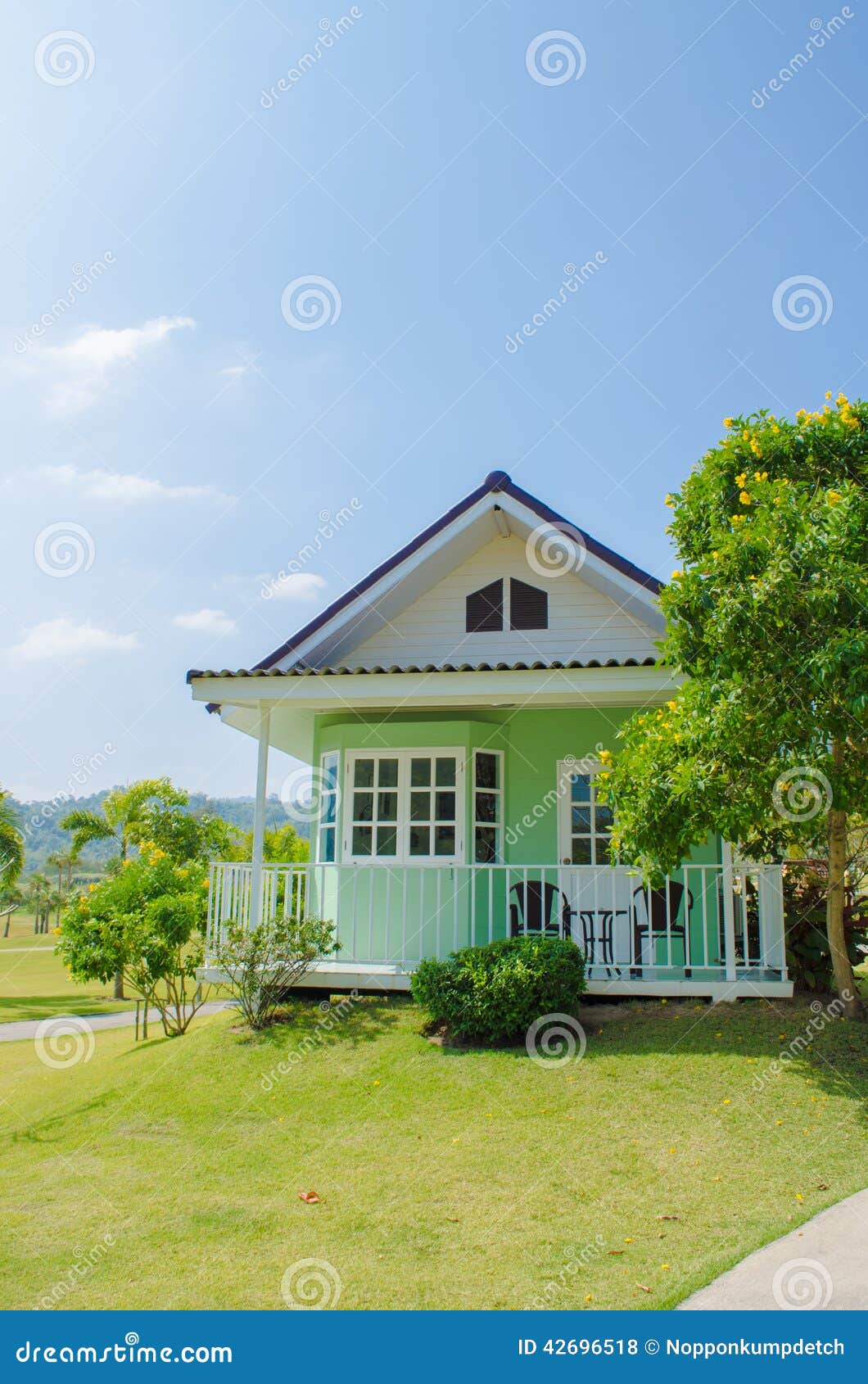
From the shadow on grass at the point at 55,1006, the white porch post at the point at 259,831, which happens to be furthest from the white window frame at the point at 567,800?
the shadow on grass at the point at 55,1006

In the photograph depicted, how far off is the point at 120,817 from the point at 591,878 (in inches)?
766

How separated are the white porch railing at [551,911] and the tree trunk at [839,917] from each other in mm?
730

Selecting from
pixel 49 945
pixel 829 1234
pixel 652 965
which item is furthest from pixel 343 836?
pixel 49 945

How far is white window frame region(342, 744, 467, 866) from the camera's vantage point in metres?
11.8

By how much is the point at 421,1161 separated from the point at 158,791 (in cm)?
2253

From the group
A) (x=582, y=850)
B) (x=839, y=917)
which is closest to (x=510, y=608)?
(x=582, y=850)

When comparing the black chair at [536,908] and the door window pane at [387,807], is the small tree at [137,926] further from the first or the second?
the black chair at [536,908]

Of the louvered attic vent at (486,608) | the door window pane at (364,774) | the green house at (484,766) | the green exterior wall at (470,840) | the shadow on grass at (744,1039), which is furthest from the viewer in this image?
the louvered attic vent at (486,608)

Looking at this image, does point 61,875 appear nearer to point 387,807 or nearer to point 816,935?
point 387,807

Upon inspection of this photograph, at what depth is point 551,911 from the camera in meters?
11.5

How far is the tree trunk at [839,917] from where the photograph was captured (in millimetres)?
9062

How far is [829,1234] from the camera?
530 centimetres

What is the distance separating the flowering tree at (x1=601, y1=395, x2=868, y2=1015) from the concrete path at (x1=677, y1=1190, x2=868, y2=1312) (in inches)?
125
